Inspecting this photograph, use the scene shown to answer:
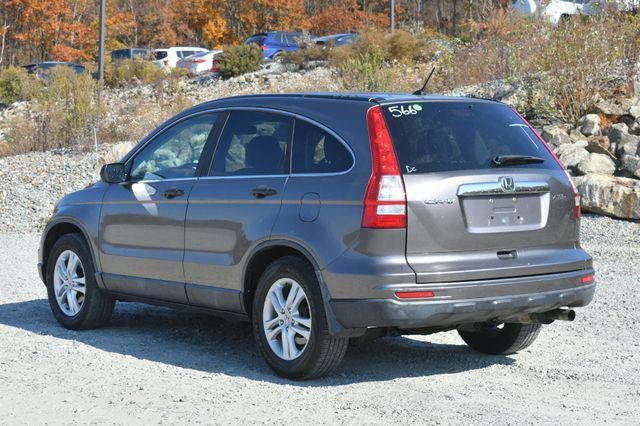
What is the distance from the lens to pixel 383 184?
5.81 metres

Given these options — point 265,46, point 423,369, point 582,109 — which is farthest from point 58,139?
point 265,46

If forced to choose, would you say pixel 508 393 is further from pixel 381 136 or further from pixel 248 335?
pixel 248 335

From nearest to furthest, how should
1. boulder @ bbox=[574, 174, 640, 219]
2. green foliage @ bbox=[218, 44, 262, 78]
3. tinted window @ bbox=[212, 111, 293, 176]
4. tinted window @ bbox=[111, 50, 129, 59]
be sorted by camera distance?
tinted window @ bbox=[212, 111, 293, 176] < boulder @ bbox=[574, 174, 640, 219] < green foliage @ bbox=[218, 44, 262, 78] < tinted window @ bbox=[111, 50, 129, 59]

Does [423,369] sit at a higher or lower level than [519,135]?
lower

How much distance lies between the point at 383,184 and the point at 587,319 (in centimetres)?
333

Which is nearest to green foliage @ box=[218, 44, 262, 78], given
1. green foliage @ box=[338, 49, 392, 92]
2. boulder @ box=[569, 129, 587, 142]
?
green foliage @ box=[338, 49, 392, 92]

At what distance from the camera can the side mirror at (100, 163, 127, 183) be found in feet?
25.2

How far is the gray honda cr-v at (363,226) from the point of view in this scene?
19.1ft

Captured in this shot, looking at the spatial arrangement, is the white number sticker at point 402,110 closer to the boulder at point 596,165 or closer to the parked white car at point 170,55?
the boulder at point 596,165

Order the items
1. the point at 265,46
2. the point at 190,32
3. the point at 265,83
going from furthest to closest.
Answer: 1. the point at 190,32
2. the point at 265,46
3. the point at 265,83

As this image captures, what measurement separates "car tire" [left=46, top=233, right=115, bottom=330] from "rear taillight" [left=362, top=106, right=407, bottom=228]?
9.62 ft

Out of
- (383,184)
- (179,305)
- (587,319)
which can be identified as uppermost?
(383,184)

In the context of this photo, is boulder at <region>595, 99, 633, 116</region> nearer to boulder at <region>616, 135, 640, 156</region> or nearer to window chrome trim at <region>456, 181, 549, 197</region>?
boulder at <region>616, 135, 640, 156</region>

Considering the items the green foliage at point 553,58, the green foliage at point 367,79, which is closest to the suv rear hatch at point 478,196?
the green foliage at point 553,58
